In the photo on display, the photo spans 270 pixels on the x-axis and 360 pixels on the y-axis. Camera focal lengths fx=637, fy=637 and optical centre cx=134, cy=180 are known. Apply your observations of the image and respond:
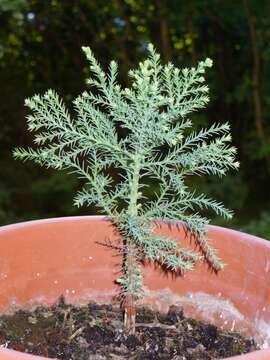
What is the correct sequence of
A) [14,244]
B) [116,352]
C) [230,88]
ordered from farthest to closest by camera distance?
[230,88]
[14,244]
[116,352]

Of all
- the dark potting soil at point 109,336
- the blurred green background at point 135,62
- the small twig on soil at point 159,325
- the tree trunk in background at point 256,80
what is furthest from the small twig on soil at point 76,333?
the tree trunk in background at point 256,80

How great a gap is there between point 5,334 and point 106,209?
0.91 ft

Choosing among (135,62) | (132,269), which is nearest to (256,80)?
(135,62)

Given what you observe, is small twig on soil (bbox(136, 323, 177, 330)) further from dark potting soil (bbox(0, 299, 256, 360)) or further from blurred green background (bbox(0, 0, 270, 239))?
blurred green background (bbox(0, 0, 270, 239))

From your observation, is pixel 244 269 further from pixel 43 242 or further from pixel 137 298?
pixel 43 242

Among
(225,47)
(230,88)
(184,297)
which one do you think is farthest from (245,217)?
(184,297)

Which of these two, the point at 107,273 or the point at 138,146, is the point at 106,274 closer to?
the point at 107,273

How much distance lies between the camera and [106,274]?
1.28 metres

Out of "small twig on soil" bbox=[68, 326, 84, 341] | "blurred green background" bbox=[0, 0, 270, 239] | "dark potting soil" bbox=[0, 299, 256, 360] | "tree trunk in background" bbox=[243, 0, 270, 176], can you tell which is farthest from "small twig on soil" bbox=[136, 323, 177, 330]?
"tree trunk in background" bbox=[243, 0, 270, 176]

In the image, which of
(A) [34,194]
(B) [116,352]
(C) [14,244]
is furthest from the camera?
(A) [34,194]

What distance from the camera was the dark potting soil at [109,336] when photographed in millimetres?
1075

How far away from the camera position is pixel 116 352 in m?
1.08

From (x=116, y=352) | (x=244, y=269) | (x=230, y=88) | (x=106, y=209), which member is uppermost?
(x=230, y=88)

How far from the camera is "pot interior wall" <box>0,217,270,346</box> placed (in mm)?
1183
